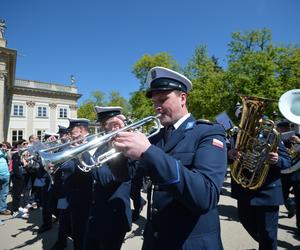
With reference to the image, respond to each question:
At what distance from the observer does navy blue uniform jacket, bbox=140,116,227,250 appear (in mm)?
1576

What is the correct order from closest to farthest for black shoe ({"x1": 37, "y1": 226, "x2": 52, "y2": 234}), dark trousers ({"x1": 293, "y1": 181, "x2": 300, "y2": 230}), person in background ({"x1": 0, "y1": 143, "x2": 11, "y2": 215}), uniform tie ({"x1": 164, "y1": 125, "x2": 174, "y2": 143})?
uniform tie ({"x1": 164, "y1": 125, "x2": 174, "y2": 143}) < dark trousers ({"x1": 293, "y1": 181, "x2": 300, "y2": 230}) < black shoe ({"x1": 37, "y1": 226, "x2": 52, "y2": 234}) < person in background ({"x1": 0, "y1": 143, "x2": 11, "y2": 215})

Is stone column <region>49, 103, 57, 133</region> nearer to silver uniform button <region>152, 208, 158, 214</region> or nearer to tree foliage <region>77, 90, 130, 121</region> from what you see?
tree foliage <region>77, 90, 130, 121</region>

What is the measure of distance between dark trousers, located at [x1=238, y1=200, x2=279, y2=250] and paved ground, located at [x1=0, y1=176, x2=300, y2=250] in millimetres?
1068

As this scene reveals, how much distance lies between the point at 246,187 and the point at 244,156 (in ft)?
1.50

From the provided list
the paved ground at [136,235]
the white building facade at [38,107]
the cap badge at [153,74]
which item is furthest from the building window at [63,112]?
the cap badge at [153,74]

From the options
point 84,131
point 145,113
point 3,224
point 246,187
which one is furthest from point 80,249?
point 145,113

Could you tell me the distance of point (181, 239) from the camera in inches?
76.8

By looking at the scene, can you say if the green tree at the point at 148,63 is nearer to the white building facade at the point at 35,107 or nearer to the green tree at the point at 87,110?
the white building facade at the point at 35,107

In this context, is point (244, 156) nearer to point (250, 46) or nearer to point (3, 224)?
point (3, 224)

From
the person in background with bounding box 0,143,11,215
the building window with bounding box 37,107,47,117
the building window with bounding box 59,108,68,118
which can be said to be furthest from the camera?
the building window with bounding box 59,108,68,118

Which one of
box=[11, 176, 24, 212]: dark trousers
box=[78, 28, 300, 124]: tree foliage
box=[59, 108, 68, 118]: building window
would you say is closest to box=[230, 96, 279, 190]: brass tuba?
box=[11, 176, 24, 212]: dark trousers

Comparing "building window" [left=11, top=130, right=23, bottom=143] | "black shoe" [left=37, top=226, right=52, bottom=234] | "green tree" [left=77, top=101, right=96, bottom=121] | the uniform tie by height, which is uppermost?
"green tree" [left=77, top=101, right=96, bottom=121]

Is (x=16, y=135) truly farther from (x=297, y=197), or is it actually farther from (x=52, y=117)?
(x=297, y=197)

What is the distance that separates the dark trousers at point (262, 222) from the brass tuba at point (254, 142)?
0.33m
